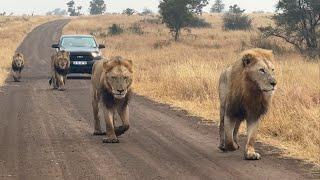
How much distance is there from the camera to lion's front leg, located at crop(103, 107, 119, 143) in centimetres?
913

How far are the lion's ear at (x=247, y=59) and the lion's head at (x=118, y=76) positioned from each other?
6.59 ft

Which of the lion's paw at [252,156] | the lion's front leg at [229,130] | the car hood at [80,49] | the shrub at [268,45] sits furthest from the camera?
the shrub at [268,45]

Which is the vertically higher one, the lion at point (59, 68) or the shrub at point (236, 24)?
the lion at point (59, 68)

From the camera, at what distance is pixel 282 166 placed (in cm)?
756

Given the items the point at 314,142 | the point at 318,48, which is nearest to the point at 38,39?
the point at 318,48

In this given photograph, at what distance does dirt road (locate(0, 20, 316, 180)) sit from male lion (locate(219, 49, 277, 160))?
44 cm

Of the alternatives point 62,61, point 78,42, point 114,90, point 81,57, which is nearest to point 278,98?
point 114,90

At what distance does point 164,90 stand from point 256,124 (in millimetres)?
9681

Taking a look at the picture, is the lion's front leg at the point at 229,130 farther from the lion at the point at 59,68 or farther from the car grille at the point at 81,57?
the car grille at the point at 81,57

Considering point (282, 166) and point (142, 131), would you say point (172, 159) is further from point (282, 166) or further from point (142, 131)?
point (142, 131)

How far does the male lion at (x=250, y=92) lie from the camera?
751 centimetres

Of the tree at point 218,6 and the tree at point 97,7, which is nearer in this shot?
the tree at point 97,7

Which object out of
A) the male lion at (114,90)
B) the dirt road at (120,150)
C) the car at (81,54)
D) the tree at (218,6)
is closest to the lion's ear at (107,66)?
the male lion at (114,90)

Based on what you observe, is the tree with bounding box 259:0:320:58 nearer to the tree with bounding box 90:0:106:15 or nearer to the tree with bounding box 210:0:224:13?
the tree with bounding box 90:0:106:15
